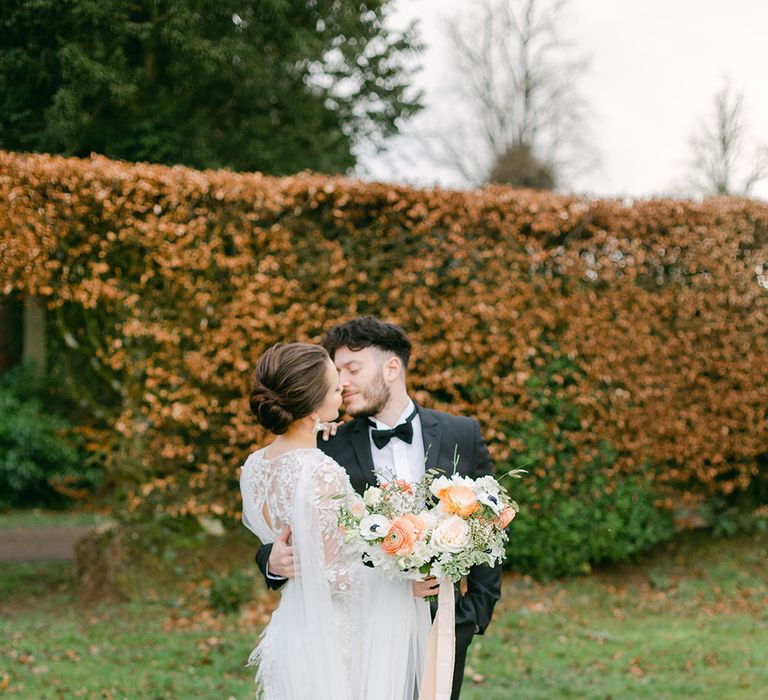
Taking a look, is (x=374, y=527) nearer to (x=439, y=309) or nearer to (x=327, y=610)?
(x=327, y=610)

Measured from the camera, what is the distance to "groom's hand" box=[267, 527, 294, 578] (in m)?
2.83

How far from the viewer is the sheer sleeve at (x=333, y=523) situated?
9.16 feet

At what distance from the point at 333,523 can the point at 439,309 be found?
4126 millimetres

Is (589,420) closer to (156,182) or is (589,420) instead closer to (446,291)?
(446,291)

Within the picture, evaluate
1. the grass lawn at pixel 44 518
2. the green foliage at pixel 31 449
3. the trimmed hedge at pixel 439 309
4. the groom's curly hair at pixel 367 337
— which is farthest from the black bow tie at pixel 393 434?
the green foliage at pixel 31 449

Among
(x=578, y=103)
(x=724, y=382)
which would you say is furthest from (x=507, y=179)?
(x=724, y=382)

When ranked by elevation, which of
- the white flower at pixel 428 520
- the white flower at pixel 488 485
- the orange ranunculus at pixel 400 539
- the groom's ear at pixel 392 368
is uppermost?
the groom's ear at pixel 392 368

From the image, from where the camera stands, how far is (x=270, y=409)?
286 centimetres

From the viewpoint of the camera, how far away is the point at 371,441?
11.0ft

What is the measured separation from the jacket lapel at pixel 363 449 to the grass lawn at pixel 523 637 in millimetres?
2476

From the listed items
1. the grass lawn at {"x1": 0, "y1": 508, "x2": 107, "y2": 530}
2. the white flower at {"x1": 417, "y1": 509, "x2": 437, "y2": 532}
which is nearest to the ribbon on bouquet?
the white flower at {"x1": 417, "y1": 509, "x2": 437, "y2": 532}

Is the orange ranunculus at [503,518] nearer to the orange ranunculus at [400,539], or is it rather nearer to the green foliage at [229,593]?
the orange ranunculus at [400,539]

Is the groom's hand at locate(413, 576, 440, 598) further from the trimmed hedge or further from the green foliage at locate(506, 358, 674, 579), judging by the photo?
the green foliage at locate(506, 358, 674, 579)

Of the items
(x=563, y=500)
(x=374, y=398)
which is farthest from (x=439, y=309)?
(x=374, y=398)
